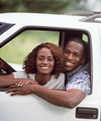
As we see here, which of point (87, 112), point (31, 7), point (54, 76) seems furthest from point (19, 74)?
point (31, 7)

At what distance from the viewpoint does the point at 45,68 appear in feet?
8.55

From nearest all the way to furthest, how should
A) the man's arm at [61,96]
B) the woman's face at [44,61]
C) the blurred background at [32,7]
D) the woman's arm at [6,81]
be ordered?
the man's arm at [61,96] < the woman's arm at [6,81] < the woman's face at [44,61] < the blurred background at [32,7]

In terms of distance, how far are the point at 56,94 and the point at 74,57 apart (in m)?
0.56

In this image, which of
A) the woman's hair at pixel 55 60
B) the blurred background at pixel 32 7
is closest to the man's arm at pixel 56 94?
the woman's hair at pixel 55 60

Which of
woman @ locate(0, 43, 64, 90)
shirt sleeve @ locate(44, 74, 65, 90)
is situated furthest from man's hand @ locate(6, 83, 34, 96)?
shirt sleeve @ locate(44, 74, 65, 90)

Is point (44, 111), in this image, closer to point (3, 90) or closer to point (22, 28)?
point (3, 90)

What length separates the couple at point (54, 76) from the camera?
2.39 m

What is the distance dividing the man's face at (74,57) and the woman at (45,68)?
0.42 ft

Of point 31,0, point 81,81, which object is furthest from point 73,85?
point 31,0

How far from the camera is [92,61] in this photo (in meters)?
2.54

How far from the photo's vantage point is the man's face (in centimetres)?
281

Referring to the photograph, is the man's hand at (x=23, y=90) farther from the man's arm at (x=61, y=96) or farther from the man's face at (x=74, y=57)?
the man's face at (x=74, y=57)

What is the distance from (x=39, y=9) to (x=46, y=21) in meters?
13.8

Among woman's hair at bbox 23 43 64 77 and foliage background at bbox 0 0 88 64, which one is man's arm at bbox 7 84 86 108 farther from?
foliage background at bbox 0 0 88 64
